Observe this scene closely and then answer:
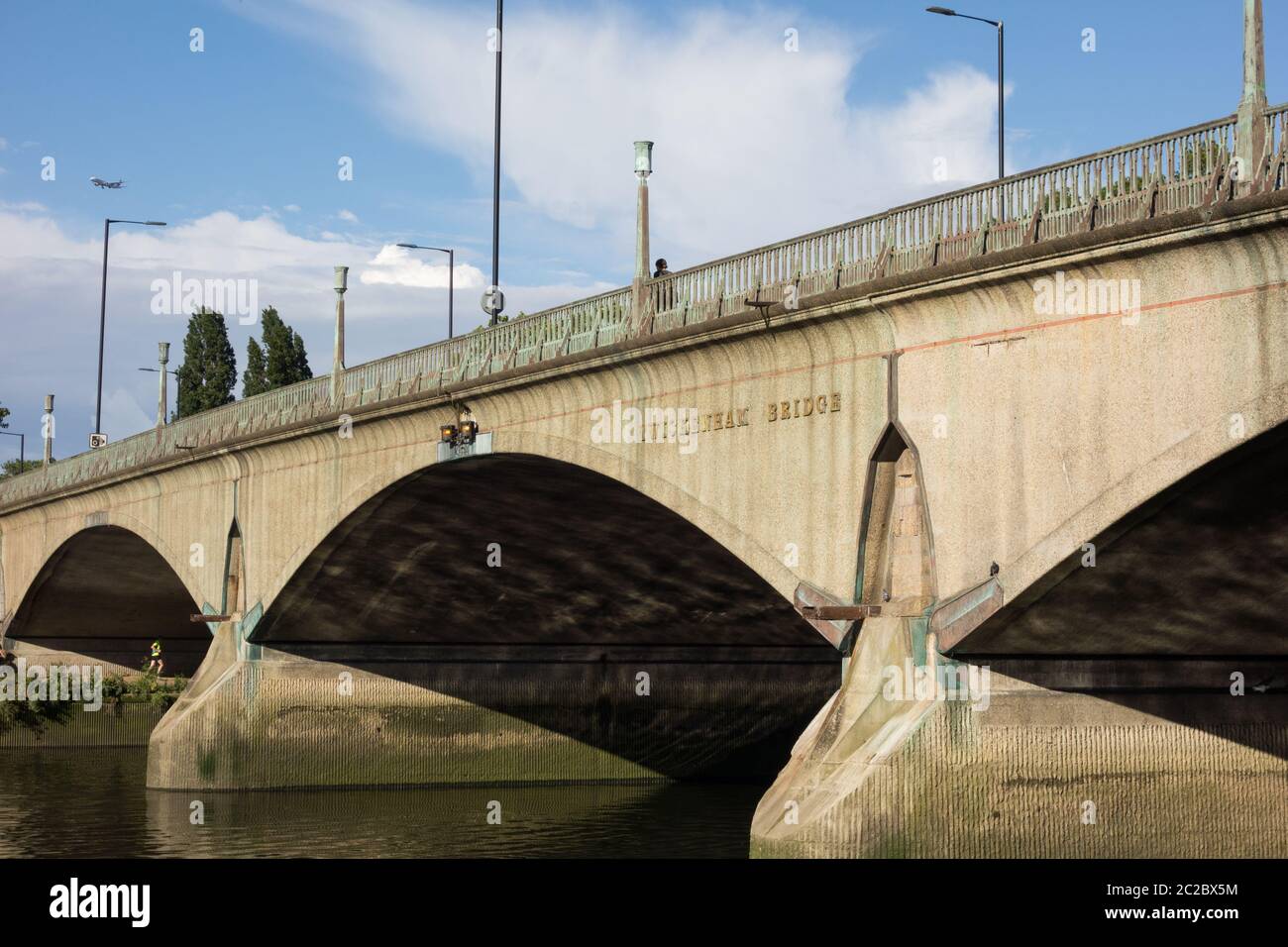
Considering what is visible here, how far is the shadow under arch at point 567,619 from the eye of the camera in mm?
38156

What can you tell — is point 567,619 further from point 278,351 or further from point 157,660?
point 278,351

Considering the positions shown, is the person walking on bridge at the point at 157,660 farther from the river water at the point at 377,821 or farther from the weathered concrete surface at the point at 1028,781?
the weathered concrete surface at the point at 1028,781

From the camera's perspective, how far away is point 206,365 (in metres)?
96.9

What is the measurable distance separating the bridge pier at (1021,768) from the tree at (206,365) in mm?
78102

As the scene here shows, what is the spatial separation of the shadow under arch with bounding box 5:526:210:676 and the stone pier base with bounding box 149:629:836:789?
1981 cm

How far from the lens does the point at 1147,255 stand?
750 inches

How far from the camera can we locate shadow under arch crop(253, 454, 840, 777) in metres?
38.2

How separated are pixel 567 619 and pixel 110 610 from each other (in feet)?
94.0

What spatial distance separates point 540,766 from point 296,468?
398 inches

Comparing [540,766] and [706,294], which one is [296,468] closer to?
[540,766]

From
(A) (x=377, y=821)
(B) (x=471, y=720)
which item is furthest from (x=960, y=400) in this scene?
(B) (x=471, y=720)
